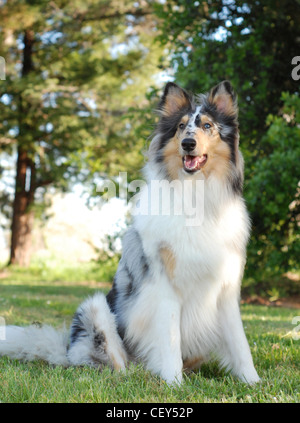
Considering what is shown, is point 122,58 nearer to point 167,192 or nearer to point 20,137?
point 20,137

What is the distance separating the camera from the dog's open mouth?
3.26 m

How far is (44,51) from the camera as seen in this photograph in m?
14.5

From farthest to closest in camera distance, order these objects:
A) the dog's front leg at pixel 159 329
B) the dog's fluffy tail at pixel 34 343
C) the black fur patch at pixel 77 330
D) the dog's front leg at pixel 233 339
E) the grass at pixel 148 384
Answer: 1. the dog's fluffy tail at pixel 34 343
2. the black fur patch at pixel 77 330
3. the dog's front leg at pixel 233 339
4. the dog's front leg at pixel 159 329
5. the grass at pixel 148 384

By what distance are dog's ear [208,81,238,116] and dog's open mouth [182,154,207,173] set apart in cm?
47

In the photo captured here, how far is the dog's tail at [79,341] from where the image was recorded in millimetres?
3361

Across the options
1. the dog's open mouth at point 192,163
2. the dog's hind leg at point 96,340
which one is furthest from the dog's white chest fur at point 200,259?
the dog's hind leg at point 96,340

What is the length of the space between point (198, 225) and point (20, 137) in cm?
1170

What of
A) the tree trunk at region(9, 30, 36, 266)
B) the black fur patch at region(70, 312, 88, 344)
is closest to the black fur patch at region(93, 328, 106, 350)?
the black fur patch at region(70, 312, 88, 344)

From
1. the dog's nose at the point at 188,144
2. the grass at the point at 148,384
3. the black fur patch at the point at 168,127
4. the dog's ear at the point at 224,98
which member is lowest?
the grass at the point at 148,384

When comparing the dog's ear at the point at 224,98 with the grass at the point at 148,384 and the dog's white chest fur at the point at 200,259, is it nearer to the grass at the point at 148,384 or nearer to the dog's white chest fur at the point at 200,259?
the dog's white chest fur at the point at 200,259

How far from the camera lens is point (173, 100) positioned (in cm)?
357

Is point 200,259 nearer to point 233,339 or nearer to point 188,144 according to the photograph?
point 233,339

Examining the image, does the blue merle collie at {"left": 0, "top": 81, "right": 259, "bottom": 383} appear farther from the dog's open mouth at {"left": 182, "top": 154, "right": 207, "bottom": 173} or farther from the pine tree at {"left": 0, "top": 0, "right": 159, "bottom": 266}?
the pine tree at {"left": 0, "top": 0, "right": 159, "bottom": 266}

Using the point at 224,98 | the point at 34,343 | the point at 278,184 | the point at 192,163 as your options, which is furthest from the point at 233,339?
the point at 278,184
